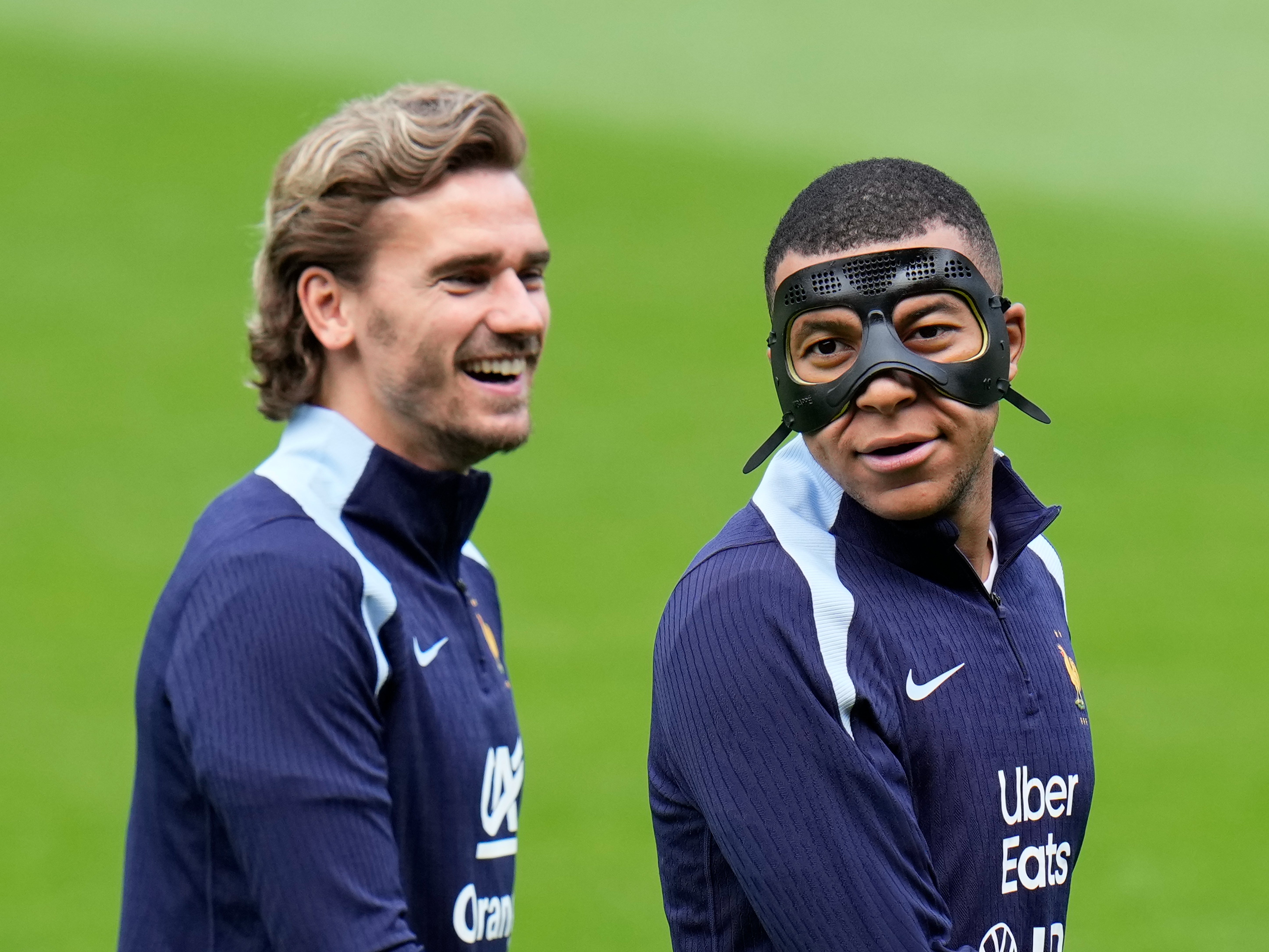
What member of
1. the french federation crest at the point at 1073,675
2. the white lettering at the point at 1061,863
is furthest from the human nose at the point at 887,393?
the white lettering at the point at 1061,863

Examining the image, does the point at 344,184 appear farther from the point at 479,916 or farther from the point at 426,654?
the point at 479,916

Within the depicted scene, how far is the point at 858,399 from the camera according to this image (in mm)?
3094

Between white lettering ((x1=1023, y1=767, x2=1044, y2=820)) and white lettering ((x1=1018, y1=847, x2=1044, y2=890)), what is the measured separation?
5 centimetres

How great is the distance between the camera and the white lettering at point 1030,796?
297 cm

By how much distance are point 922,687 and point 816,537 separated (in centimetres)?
32

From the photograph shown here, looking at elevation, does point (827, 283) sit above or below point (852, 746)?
above

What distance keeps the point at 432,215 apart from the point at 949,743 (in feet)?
5.56

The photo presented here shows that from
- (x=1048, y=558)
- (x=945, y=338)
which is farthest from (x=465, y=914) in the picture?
(x=945, y=338)

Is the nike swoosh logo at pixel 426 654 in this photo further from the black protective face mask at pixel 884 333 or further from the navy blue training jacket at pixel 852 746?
the black protective face mask at pixel 884 333

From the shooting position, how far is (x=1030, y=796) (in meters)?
2.99

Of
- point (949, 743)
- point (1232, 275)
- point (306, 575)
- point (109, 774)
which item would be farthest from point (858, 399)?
point (1232, 275)

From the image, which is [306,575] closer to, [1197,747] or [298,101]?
[1197,747]

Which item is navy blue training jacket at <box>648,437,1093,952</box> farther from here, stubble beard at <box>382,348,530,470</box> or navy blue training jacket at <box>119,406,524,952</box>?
stubble beard at <box>382,348,530,470</box>

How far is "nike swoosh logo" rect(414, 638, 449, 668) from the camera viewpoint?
11.5 feet
